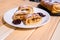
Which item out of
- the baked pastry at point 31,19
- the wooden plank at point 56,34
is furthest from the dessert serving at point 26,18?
the wooden plank at point 56,34

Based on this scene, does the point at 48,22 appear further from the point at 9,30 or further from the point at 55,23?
the point at 9,30

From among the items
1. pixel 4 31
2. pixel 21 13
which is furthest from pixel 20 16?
pixel 4 31

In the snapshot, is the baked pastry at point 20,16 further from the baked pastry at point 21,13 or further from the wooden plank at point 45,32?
the wooden plank at point 45,32

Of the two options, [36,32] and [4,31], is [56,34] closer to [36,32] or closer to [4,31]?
[36,32]

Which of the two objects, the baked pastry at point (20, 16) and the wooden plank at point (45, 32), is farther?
the baked pastry at point (20, 16)

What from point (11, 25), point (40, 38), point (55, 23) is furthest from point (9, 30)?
point (55, 23)
